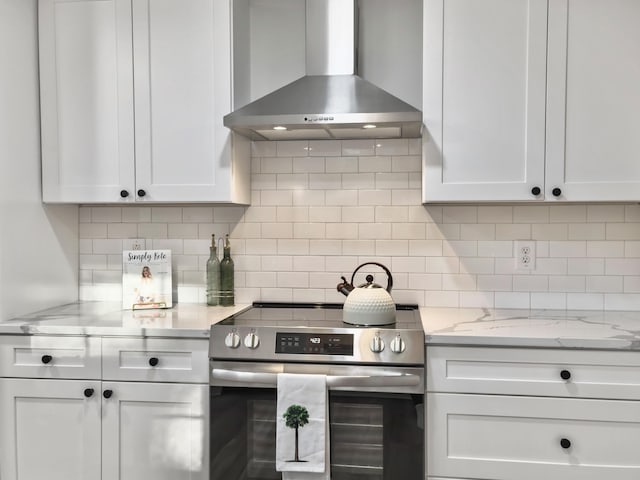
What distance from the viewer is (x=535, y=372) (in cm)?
202

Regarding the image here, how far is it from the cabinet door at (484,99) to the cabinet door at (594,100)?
57 mm

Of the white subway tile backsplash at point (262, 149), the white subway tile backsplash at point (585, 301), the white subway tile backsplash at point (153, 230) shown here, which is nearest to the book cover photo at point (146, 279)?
the white subway tile backsplash at point (153, 230)

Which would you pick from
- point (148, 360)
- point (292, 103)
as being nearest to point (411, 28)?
point (292, 103)

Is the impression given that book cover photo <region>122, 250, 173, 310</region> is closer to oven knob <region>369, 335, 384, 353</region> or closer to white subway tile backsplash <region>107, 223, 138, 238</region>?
white subway tile backsplash <region>107, 223, 138, 238</region>

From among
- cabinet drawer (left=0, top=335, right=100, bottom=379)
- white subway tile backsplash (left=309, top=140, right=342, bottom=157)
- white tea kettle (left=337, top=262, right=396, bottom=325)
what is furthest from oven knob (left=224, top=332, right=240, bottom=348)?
white subway tile backsplash (left=309, top=140, right=342, bottom=157)

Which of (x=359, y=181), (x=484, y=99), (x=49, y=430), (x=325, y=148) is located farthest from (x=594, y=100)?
(x=49, y=430)

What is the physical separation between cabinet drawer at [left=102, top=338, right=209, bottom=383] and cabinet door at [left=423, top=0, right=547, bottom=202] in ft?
3.64

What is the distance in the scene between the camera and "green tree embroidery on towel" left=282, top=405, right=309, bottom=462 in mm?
2043

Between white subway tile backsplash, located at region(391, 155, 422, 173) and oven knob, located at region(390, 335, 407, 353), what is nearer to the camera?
oven knob, located at region(390, 335, 407, 353)

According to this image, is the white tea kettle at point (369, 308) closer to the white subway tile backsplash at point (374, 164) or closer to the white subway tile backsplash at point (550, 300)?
the white subway tile backsplash at point (374, 164)

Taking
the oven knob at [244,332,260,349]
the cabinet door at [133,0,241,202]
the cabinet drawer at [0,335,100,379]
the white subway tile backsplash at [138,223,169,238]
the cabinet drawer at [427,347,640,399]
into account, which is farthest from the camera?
the white subway tile backsplash at [138,223,169,238]

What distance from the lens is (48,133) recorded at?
8.25 feet

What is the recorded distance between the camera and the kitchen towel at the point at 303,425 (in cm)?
204

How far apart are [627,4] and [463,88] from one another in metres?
0.69
